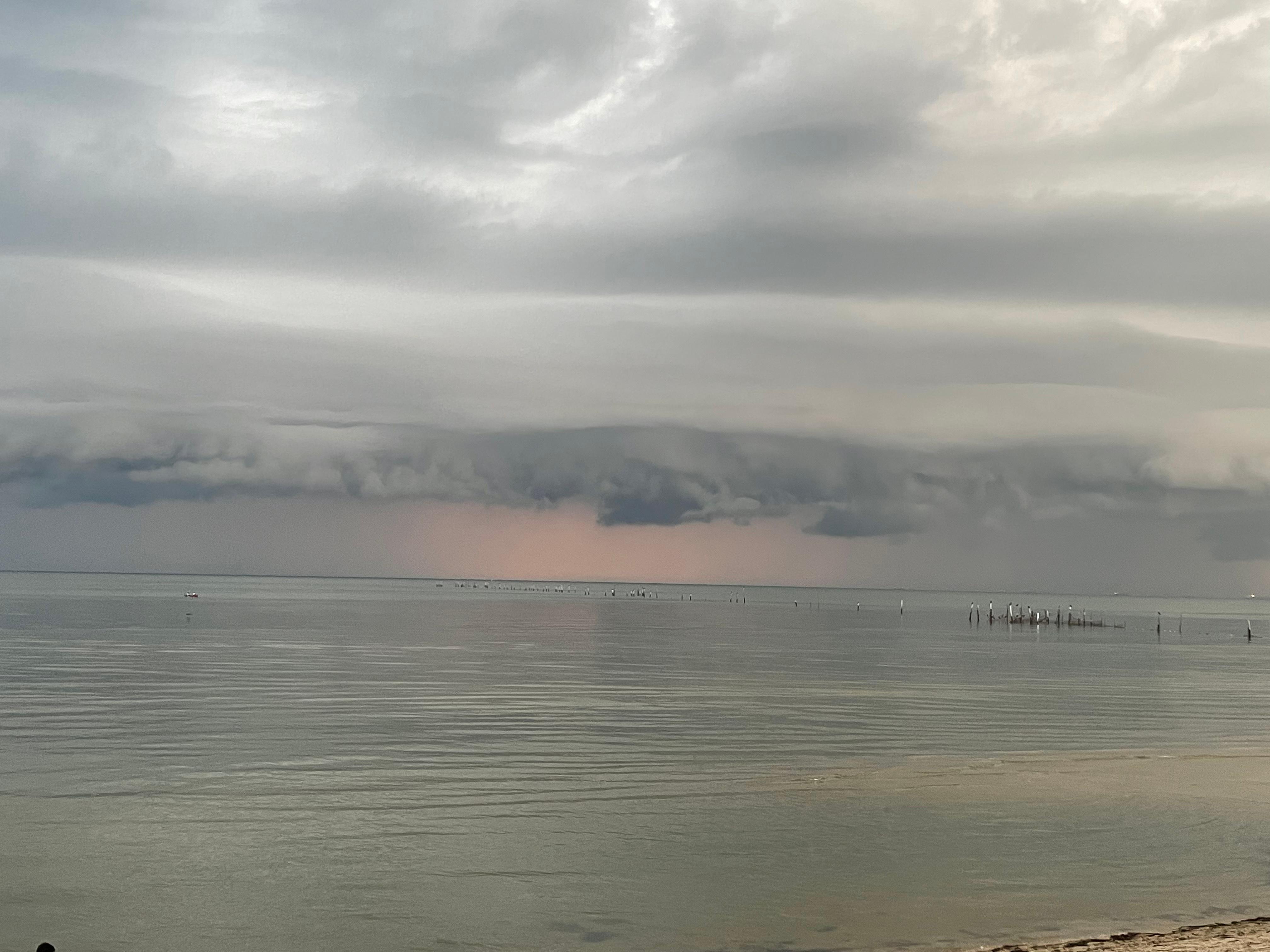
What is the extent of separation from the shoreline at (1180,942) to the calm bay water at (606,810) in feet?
3.26

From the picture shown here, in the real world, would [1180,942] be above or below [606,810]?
above

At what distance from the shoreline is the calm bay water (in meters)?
0.99

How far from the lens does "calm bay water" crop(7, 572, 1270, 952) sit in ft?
68.7

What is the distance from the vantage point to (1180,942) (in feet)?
60.8

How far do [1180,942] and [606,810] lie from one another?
13934 mm

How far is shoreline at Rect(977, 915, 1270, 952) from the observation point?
59.1 ft

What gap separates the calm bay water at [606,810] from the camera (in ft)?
68.7

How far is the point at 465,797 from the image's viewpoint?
30203mm

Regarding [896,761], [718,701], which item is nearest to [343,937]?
[896,761]

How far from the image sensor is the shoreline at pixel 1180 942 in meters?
18.0

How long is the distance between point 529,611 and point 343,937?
160692 millimetres

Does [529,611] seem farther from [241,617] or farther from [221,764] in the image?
[221,764]

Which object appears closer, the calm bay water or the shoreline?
the shoreline

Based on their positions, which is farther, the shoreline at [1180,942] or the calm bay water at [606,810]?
the calm bay water at [606,810]
